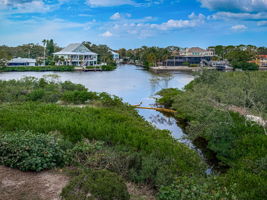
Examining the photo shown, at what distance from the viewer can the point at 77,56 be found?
76.8m

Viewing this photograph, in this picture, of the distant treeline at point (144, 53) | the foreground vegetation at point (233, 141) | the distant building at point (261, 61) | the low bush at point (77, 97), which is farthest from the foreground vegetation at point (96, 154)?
the distant building at point (261, 61)

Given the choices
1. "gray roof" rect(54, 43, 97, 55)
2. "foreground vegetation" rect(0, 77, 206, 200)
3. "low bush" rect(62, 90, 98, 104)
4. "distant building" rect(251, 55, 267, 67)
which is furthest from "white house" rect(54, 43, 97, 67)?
"foreground vegetation" rect(0, 77, 206, 200)

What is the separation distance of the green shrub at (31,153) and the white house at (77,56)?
68670 millimetres

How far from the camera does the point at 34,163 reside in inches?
251

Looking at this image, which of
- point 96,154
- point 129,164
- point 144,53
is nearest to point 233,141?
point 129,164

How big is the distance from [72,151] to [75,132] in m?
2.29

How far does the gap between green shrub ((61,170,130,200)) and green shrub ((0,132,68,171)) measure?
2.12 metres

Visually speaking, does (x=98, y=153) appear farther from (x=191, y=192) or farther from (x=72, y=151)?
(x=191, y=192)

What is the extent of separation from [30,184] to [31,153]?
1.05 metres

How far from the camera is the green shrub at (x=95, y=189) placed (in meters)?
4.47

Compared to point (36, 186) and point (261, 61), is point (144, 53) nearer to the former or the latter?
point (261, 61)

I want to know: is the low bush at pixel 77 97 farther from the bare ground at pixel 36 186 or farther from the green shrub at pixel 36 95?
the bare ground at pixel 36 186

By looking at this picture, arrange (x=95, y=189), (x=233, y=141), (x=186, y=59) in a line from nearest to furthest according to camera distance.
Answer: (x=95, y=189) < (x=233, y=141) < (x=186, y=59)

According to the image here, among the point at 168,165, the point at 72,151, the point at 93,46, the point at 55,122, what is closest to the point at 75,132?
the point at 55,122
